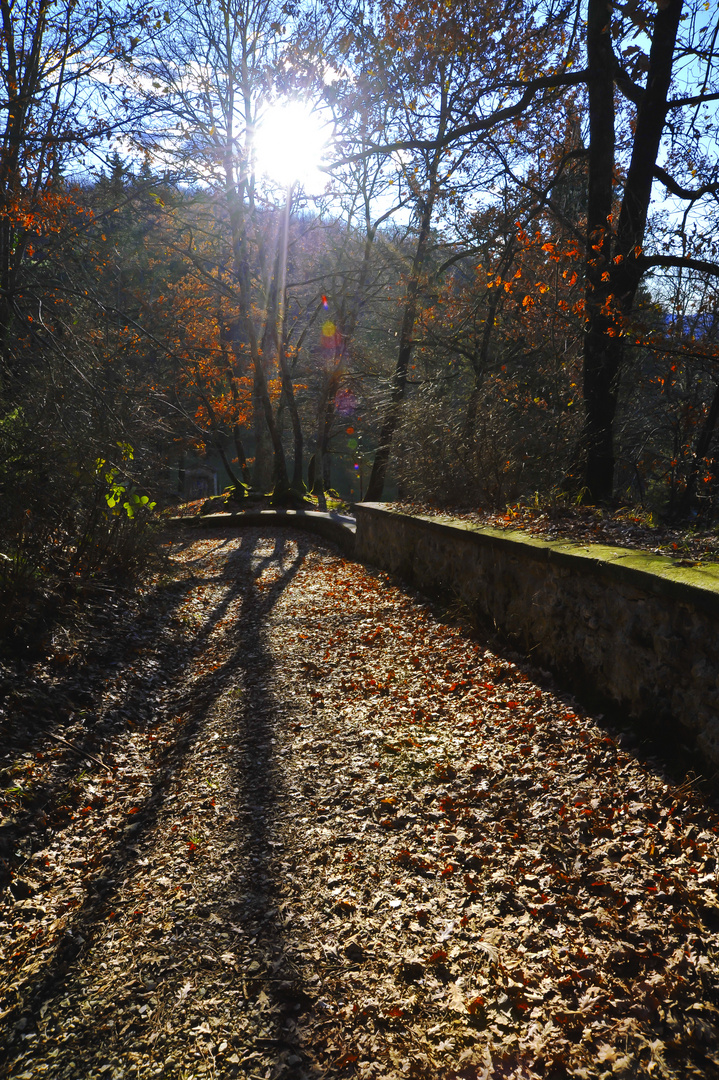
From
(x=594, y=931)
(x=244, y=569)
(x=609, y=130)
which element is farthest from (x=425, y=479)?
(x=594, y=931)

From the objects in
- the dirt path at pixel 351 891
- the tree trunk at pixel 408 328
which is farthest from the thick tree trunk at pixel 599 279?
the tree trunk at pixel 408 328

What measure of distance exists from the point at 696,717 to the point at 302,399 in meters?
24.5

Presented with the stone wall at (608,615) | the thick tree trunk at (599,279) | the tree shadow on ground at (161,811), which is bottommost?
the tree shadow on ground at (161,811)

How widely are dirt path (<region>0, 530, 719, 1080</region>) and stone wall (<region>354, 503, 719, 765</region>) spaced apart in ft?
1.08

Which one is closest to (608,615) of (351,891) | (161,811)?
(351,891)

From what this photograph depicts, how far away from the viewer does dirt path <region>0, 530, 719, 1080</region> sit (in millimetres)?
2164

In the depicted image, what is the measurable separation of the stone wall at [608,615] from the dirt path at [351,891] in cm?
33

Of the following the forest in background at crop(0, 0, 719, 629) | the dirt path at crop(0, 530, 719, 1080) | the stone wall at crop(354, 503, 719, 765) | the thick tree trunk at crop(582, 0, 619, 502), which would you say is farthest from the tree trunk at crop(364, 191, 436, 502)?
the dirt path at crop(0, 530, 719, 1080)

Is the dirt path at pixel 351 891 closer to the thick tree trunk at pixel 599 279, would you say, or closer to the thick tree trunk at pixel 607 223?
the thick tree trunk at pixel 599 279

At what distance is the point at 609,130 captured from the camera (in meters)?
7.23

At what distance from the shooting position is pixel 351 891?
2.95 meters

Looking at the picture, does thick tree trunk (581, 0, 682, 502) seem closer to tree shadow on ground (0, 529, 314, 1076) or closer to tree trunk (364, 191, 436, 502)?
tree shadow on ground (0, 529, 314, 1076)

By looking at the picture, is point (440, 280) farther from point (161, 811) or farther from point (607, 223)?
point (161, 811)

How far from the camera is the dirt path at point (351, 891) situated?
2.16 meters
